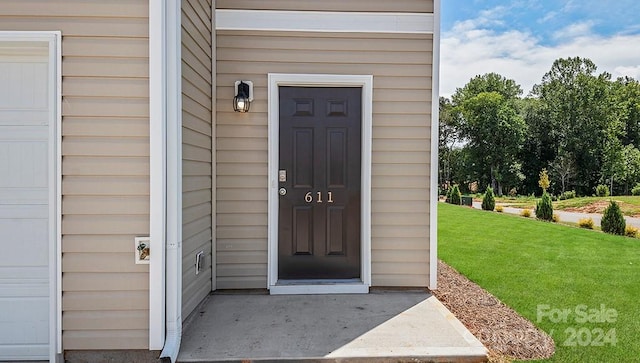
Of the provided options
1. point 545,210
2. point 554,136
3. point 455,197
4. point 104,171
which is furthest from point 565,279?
point 554,136

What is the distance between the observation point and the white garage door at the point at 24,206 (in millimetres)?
2285

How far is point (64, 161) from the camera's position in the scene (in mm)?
2203

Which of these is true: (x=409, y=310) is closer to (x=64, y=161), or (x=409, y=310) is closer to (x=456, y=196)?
(x=64, y=161)

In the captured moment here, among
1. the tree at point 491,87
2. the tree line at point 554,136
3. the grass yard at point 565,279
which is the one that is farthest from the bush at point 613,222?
the tree at point 491,87

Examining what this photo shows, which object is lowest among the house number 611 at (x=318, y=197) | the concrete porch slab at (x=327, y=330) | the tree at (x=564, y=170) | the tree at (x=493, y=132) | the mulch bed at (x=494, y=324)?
the mulch bed at (x=494, y=324)

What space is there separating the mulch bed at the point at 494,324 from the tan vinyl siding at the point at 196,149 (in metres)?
2.04

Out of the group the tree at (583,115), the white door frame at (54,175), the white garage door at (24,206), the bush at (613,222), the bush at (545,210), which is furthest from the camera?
the tree at (583,115)

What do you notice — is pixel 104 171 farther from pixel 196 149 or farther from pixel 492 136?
pixel 492 136

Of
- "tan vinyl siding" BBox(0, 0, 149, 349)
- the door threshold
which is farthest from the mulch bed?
"tan vinyl siding" BBox(0, 0, 149, 349)

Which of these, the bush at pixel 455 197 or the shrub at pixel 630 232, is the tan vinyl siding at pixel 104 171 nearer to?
the shrub at pixel 630 232

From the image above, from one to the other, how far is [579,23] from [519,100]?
6.21m

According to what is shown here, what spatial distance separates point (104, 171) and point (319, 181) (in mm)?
1768

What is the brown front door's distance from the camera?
348 centimetres

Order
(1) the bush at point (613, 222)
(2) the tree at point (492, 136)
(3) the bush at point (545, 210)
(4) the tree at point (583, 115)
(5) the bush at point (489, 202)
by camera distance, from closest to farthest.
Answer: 1. (1) the bush at point (613, 222)
2. (3) the bush at point (545, 210)
3. (5) the bush at point (489, 202)
4. (4) the tree at point (583, 115)
5. (2) the tree at point (492, 136)
